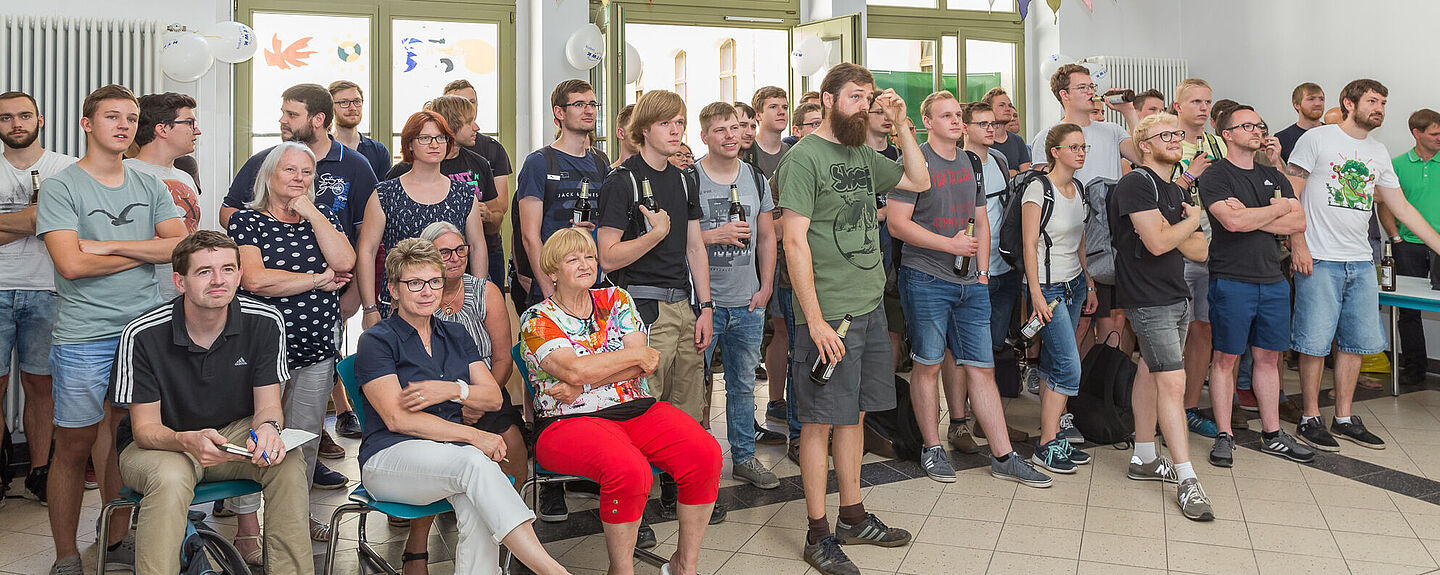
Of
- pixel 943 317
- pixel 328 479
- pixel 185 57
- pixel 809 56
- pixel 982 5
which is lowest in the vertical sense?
pixel 328 479

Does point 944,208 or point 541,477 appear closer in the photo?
point 541,477

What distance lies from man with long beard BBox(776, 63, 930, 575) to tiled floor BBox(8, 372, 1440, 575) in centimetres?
26

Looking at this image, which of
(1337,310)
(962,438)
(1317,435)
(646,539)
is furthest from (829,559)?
(1337,310)

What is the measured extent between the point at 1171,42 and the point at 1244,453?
548 cm

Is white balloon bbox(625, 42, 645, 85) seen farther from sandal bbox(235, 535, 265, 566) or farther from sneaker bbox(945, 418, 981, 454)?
sandal bbox(235, 535, 265, 566)

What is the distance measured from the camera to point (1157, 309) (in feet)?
12.9

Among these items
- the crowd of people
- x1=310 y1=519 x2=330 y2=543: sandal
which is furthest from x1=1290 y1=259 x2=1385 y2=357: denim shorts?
x1=310 y1=519 x2=330 y2=543: sandal

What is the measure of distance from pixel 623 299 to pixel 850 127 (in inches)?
35.4

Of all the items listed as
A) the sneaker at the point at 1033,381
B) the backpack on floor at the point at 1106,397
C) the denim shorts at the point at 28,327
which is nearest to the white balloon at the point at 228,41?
the denim shorts at the point at 28,327

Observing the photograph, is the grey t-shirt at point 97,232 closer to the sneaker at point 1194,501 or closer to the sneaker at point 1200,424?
the sneaker at point 1194,501

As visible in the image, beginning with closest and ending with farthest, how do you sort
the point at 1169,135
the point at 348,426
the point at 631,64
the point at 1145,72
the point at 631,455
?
the point at 631,455, the point at 1169,135, the point at 348,426, the point at 631,64, the point at 1145,72

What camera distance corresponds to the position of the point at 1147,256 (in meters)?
3.95

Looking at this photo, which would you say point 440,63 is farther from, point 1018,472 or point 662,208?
point 1018,472

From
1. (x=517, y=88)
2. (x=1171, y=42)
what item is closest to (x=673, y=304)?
(x=517, y=88)
